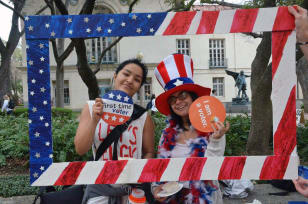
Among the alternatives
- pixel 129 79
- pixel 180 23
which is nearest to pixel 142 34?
pixel 180 23

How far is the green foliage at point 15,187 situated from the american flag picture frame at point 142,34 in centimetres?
253

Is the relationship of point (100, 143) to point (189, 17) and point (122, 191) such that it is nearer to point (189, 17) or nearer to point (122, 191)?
point (122, 191)

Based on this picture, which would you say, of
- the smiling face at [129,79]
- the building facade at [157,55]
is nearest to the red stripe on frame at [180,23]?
the smiling face at [129,79]

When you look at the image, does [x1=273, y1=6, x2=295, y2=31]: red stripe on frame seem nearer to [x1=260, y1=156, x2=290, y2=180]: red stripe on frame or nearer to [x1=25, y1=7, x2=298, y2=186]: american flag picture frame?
[x1=25, y1=7, x2=298, y2=186]: american flag picture frame

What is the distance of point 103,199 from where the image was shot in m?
1.71

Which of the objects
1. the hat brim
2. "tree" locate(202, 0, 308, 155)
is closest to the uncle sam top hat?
the hat brim

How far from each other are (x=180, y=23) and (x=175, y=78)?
0.47 meters

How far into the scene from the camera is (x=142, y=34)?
1.52 metres

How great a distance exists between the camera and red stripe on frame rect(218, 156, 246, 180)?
4.95 feet

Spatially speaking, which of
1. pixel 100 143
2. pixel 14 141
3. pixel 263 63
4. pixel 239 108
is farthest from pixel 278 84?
pixel 239 108

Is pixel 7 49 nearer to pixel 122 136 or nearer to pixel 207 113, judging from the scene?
pixel 122 136

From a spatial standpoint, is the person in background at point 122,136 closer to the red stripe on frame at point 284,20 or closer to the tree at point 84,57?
the red stripe on frame at point 284,20

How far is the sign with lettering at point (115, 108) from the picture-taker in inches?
61.6

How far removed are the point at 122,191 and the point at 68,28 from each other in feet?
3.51
